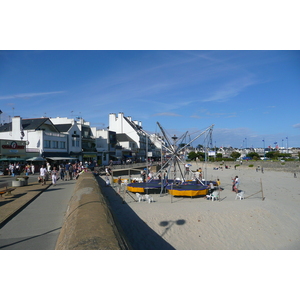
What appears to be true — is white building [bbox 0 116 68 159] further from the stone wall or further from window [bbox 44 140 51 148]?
the stone wall

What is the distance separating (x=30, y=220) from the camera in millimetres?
9922

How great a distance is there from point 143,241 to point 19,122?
115 feet

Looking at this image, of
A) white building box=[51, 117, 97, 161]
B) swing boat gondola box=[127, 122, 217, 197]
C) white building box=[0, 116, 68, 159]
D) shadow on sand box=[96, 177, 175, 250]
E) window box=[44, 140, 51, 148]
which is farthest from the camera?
white building box=[51, 117, 97, 161]

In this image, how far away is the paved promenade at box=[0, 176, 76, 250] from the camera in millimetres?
7629

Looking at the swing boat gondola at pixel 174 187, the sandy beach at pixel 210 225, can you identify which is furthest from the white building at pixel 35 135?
the sandy beach at pixel 210 225

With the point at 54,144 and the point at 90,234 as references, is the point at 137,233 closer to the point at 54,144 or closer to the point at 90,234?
the point at 90,234

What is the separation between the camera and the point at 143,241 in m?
11.5

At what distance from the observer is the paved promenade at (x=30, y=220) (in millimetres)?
7629

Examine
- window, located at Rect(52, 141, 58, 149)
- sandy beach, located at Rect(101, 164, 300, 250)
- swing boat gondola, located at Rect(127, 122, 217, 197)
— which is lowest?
sandy beach, located at Rect(101, 164, 300, 250)

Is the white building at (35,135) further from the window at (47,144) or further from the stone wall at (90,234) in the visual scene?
the stone wall at (90,234)

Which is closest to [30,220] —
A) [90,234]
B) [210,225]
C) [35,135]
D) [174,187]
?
[90,234]

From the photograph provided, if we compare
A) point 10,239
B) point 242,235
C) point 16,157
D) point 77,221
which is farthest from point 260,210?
point 16,157

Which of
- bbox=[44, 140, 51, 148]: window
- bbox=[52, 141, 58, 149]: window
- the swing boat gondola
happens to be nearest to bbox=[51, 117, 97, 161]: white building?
bbox=[52, 141, 58, 149]: window

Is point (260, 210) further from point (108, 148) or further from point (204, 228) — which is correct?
point (108, 148)
